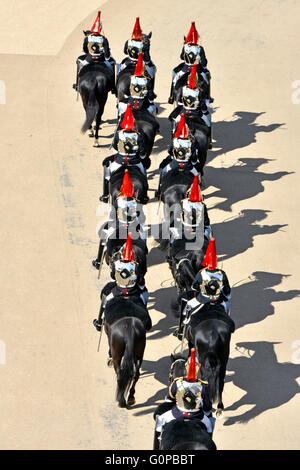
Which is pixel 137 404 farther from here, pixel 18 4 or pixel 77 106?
pixel 18 4

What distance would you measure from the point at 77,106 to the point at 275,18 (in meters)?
6.86

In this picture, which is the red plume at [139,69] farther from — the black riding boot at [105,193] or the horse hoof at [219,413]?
the horse hoof at [219,413]

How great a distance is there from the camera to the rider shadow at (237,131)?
2928 cm

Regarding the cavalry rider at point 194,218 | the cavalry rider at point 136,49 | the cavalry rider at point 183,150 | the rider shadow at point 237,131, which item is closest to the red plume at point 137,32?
the cavalry rider at point 136,49

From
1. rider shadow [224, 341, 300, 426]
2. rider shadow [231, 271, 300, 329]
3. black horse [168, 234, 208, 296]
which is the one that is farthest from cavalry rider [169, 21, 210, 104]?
rider shadow [224, 341, 300, 426]

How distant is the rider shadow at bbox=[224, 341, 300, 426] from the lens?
21547 mm

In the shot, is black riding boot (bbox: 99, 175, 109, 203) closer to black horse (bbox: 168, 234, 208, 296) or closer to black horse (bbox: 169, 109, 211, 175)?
black horse (bbox: 169, 109, 211, 175)

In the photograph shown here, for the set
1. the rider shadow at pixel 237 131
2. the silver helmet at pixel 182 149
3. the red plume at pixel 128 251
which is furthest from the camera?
the rider shadow at pixel 237 131

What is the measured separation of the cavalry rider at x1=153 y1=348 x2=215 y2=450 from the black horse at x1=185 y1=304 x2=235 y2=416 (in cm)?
138

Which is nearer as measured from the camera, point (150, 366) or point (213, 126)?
point (150, 366)

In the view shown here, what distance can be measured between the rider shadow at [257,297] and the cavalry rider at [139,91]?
14.1 feet

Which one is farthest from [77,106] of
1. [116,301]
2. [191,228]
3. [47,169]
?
[116,301]

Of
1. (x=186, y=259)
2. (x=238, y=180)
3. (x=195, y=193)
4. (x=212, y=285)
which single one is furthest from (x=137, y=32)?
(x=212, y=285)

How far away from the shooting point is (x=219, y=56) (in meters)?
32.7
